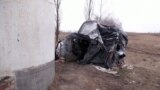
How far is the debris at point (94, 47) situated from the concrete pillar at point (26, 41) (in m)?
3.61

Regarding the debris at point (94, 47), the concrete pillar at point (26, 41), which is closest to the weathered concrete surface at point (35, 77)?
the concrete pillar at point (26, 41)

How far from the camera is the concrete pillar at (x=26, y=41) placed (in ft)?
15.0

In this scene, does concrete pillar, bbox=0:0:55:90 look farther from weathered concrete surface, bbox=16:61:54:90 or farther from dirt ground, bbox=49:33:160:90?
dirt ground, bbox=49:33:160:90

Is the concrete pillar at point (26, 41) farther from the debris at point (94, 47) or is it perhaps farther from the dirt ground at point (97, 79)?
the debris at point (94, 47)

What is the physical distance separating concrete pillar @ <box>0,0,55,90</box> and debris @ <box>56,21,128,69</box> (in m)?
3.61

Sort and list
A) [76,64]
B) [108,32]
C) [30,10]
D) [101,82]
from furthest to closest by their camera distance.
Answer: [108,32] → [76,64] → [101,82] → [30,10]

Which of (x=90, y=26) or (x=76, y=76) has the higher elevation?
(x=90, y=26)

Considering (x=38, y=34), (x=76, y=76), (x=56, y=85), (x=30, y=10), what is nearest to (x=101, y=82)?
(x=76, y=76)

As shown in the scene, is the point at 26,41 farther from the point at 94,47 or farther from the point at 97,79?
the point at 94,47

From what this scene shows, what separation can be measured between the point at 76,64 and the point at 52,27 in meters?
3.36

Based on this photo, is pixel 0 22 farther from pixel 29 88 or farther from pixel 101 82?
pixel 101 82

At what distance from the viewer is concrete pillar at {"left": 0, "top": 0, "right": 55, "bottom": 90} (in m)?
4.57

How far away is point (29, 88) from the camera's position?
17.0 feet

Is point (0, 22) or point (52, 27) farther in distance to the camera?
point (52, 27)
